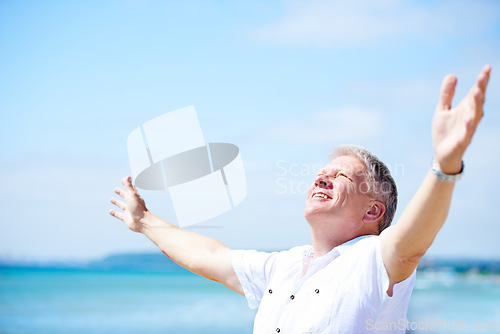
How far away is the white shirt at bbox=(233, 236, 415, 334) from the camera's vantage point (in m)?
2.10

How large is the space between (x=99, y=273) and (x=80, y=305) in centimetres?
1023

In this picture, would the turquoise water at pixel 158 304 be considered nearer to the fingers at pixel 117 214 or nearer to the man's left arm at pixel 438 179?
the fingers at pixel 117 214

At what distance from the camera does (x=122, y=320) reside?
14.8 meters

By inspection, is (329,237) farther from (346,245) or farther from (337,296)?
(337,296)

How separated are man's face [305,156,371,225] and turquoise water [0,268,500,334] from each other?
7936 millimetres

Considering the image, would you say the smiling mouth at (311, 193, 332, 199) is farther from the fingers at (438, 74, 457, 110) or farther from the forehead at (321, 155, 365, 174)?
the fingers at (438, 74, 457, 110)

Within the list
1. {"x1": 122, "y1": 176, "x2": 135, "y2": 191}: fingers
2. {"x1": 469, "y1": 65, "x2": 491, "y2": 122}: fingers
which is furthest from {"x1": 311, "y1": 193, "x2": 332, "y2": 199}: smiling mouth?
{"x1": 122, "y1": 176, "x2": 135, "y2": 191}: fingers

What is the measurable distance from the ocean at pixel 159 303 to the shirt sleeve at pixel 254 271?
293 inches

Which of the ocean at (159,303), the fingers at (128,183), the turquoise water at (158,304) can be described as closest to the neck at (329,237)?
the fingers at (128,183)

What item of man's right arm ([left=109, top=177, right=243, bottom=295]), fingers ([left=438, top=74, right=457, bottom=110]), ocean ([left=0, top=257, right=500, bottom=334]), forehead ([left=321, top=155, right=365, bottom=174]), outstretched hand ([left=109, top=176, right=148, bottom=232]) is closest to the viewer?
fingers ([left=438, top=74, right=457, bottom=110])

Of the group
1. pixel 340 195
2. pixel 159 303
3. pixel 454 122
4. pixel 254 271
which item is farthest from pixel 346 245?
pixel 159 303

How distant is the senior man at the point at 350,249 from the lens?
1.74 m

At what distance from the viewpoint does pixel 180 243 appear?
2850 millimetres

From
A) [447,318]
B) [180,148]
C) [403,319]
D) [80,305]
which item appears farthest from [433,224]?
[80,305]
